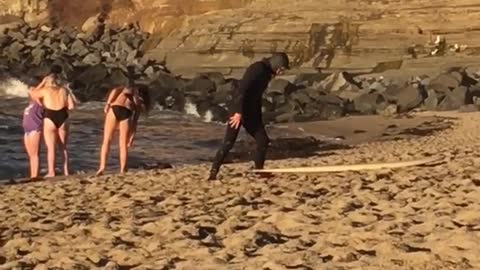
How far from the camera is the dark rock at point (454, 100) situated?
2178cm

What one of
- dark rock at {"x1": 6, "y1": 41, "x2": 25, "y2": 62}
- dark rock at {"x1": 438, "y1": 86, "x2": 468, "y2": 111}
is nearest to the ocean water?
dark rock at {"x1": 438, "y1": 86, "x2": 468, "y2": 111}

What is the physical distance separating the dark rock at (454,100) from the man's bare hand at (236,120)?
13967mm

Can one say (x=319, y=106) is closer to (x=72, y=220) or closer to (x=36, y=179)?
(x=36, y=179)

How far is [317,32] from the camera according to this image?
93.2ft

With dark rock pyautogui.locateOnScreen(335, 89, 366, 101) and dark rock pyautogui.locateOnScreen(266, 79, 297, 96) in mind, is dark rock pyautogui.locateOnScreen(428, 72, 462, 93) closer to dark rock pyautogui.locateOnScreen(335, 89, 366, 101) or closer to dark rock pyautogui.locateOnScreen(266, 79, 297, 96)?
dark rock pyautogui.locateOnScreen(335, 89, 366, 101)

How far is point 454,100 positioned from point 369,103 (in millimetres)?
1919

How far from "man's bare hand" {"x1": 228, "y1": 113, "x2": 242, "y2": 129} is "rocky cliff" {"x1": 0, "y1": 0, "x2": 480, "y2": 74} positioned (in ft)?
60.1

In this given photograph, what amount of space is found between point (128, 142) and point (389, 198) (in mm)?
3997

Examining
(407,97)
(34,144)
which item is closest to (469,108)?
(407,97)

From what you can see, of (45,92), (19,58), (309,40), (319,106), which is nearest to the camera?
(45,92)

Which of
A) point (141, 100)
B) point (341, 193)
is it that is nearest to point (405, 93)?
point (141, 100)

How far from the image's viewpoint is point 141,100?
10484 mm

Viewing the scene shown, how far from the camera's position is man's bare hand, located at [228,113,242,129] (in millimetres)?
8398

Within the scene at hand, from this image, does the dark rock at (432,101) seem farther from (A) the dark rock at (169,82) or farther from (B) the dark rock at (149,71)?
(B) the dark rock at (149,71)
